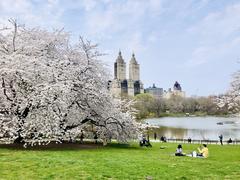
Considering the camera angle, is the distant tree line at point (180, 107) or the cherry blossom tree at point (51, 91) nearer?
the cherry blossom tree at point (51, 91)

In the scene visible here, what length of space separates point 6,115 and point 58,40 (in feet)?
21.4

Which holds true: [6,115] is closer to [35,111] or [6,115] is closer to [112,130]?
[35,111]

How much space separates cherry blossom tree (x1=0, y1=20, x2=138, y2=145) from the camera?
1756 centimetres

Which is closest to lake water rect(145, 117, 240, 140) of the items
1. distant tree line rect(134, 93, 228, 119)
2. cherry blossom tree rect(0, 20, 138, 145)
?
cherry blossom tree rect(0, 20, 138, 145)

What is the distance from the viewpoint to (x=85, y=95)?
20344 mm

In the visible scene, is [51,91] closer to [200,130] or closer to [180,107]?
[200,130]

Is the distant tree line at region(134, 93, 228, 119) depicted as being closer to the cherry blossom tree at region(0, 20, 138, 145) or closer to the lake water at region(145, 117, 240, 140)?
the lake water at region(145, 117, 240, 140)

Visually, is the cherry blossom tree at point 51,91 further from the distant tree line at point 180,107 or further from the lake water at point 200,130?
the distant tree line at point 180,107

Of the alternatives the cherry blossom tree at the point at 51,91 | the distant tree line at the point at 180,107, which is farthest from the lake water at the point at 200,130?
the distant tree line at the point at 180,107

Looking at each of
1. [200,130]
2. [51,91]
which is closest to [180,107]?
[200,130]

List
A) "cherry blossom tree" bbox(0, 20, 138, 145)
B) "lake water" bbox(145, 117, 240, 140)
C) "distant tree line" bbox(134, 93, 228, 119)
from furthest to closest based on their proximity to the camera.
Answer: "distant tree line" bbox(134, 93, 228, 119) < "lake water" bbox(145, 117, 240, 140) < "cherry blossom tree" bbox(0, 20, 138, 145)

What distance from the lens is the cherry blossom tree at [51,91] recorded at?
17.6m

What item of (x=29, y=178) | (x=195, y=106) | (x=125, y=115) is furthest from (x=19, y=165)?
(x=195, y=106)

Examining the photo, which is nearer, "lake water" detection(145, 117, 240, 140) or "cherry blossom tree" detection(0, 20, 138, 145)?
"cherry blossom tree" detection(0, 20, 138, 145)
